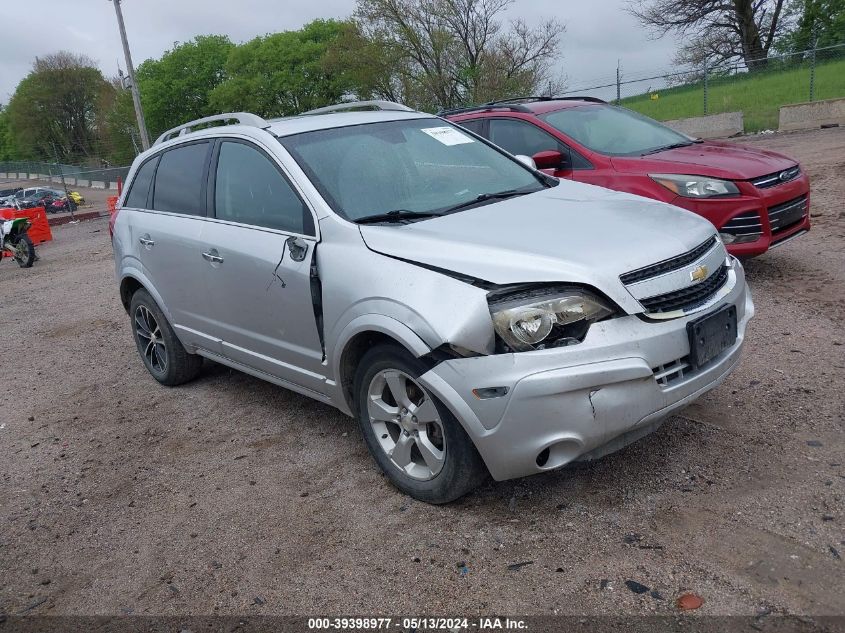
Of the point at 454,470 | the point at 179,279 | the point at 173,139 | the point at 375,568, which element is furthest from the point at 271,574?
the point at 173,139

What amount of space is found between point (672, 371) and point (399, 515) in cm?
138

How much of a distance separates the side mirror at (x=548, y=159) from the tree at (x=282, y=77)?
6076 cm

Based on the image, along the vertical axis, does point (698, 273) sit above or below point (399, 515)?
above

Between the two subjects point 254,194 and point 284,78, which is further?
point 284,78

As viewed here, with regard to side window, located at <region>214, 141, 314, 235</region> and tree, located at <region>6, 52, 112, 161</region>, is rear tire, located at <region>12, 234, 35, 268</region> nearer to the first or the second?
side window, located at <region>214, 141, 314, 235</region>

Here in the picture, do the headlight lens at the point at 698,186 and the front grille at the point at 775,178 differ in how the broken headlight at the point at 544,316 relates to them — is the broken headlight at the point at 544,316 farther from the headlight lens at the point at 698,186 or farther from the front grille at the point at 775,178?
the front grille at the point at 775,178

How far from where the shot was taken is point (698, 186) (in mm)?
6234

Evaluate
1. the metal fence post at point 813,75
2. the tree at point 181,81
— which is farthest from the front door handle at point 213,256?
Answer: the tree at point 181,81

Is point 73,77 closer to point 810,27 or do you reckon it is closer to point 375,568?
point 810,27

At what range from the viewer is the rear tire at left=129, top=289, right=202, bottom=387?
548 cm

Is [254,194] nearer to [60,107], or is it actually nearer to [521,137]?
[521,137]

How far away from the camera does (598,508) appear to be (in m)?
3.40

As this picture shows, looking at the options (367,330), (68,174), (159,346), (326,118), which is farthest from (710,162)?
(68,174)

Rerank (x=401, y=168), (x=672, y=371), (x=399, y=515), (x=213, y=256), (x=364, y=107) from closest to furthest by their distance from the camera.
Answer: (x=672, y=371) → (x=399, y=515) → (x=401, y=168) → (x=213, y=256) → (x=364, y=107)
